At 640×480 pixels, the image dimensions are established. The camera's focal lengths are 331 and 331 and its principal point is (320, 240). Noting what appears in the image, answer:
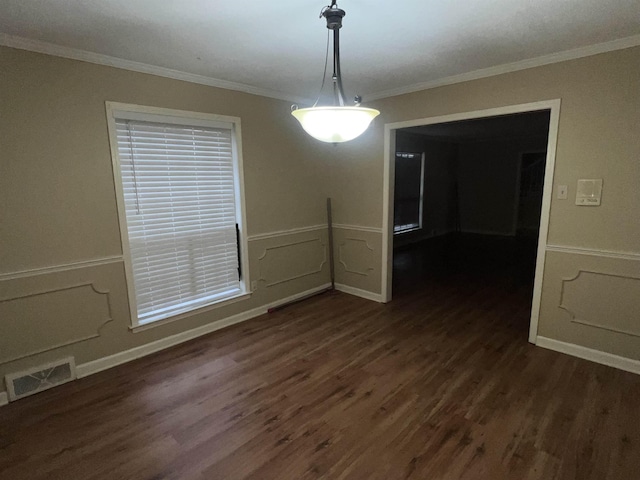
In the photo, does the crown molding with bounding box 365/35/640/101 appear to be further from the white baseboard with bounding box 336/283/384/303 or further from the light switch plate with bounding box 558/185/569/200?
the white baseboard with bounding box 336/283/384/303

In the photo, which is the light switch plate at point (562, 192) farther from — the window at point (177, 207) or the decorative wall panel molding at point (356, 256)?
the window at point (177, 207)

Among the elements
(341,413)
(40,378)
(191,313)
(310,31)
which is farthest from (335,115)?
(40,378)

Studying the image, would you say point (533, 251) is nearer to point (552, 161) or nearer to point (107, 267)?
point (552, 161)

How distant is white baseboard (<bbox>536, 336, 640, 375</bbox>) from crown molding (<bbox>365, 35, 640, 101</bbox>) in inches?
92.7

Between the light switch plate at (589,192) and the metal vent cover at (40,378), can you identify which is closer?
the metal vent cover at (40,378)

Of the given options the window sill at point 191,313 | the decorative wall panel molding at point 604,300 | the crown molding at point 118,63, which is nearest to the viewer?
the crown molding at point 118,63

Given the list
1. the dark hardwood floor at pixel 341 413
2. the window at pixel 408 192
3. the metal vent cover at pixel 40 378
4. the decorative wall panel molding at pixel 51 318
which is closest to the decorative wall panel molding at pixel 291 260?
the dark hardwood floor at pixel 341 413

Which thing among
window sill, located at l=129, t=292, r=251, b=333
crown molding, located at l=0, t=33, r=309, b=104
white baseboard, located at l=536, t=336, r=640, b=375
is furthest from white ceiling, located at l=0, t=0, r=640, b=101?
white baseboard, located at l=536, t=336, r=640, b=375

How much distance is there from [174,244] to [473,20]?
2.93 m

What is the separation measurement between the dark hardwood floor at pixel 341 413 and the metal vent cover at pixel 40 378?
0.26 feet

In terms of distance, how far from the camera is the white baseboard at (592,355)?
2617 millimetres

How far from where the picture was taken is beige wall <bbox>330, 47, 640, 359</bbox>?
8.10ft

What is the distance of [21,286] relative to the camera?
2354mm

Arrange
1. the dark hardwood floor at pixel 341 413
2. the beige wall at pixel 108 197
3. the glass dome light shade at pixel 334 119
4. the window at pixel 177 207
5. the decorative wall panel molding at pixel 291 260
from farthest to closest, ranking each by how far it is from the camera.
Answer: the decorative wall panel molding at pixel 291 260 < the window at pixel 177 207 < the beige wall at pixel 108 197 < the dark hardwood floor at pixel 341 413 < the glass dome light shade at pixel 334 119
